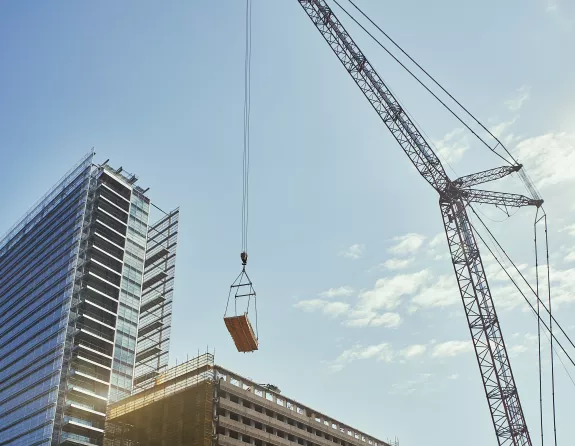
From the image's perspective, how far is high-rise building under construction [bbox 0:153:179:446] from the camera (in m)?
101

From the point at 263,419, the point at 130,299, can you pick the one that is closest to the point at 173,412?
the point at 263,419

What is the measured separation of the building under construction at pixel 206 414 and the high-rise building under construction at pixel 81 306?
27.7 ft

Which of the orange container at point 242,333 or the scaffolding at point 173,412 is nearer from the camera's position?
the orange container at point 242,333

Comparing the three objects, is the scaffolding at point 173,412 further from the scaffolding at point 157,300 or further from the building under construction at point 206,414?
the scaffolding at point 157,300

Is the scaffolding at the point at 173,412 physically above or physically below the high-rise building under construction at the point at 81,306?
below

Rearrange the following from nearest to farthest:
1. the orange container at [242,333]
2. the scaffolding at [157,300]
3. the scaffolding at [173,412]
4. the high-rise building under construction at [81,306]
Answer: the orange container at [242,333] < the scaffolding at [173,412] < the high-rise building under construction at [81,306] < the scaffolding at [157,300]

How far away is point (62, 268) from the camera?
114 meters

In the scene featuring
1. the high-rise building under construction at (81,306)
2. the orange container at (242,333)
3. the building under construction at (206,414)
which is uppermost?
the high-rise building under construction at (81,306)

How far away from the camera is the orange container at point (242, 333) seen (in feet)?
175

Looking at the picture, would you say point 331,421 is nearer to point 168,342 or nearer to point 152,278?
point 168,342

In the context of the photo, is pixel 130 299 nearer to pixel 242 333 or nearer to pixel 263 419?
pixel 263 419

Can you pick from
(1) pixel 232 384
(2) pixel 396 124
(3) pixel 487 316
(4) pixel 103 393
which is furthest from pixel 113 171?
(3) pixel 487 316

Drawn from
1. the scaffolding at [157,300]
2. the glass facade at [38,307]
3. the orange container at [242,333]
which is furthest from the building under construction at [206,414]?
the orange container at [242,333]

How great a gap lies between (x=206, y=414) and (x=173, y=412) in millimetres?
6695
